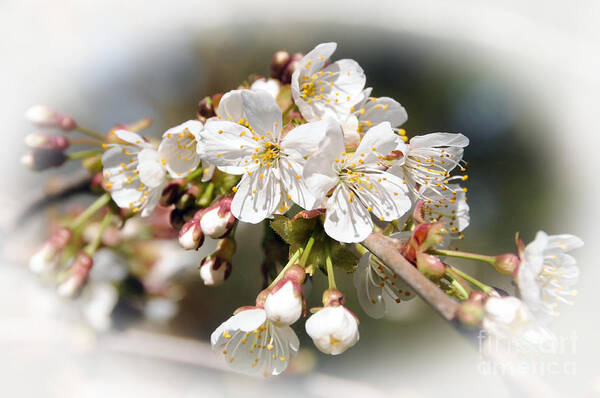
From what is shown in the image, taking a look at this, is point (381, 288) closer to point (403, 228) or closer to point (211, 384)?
point (403, 228)

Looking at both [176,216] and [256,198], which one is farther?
[176,216]

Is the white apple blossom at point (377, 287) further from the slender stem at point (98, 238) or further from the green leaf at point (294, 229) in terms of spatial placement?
the slender stem at point (98, 238)

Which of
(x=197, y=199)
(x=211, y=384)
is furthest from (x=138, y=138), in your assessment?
(x=211, y=384)

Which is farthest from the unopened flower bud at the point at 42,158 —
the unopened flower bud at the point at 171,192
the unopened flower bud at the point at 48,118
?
the unopened flower bud at the point at 171,192

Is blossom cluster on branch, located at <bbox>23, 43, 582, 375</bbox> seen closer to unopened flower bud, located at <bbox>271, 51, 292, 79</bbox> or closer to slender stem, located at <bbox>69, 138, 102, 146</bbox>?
unopened flower bud, located at <bbox>271, 51, 292, 79</bbox>

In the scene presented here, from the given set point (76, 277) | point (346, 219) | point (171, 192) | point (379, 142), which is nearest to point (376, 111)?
point (379, 142)

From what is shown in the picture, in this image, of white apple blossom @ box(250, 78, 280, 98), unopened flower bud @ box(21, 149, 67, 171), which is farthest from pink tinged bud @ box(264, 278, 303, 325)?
unopened flower bud @ box(21, 149, 67, 171)

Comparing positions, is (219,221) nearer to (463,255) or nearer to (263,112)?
(263,112)
